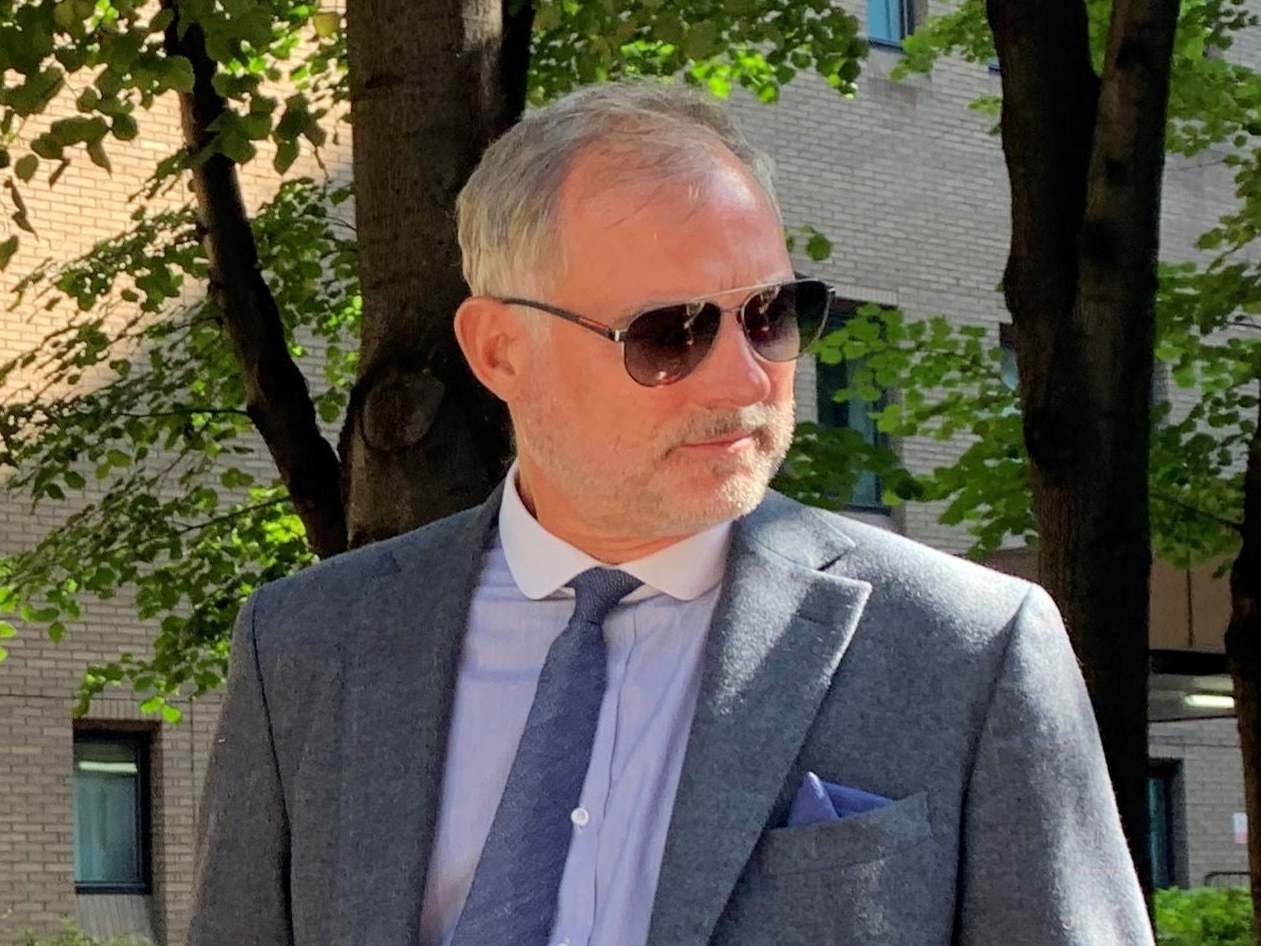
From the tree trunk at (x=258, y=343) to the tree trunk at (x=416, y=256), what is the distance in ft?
8.22

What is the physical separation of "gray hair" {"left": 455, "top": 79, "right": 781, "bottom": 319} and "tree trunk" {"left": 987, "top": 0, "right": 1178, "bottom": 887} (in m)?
5.00

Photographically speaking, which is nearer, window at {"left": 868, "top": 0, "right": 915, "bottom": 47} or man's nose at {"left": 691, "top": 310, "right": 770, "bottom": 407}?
man's nose at {"left": 691, "top": 310, "right": 770, "bottom": 407}

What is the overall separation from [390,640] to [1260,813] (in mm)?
8959

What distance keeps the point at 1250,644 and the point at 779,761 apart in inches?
340

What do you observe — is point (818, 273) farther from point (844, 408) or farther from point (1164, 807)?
point (1164, 807)

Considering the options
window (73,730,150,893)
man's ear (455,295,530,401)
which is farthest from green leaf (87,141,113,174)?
window (73,730,150,893)

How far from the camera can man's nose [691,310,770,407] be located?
9.23 ft

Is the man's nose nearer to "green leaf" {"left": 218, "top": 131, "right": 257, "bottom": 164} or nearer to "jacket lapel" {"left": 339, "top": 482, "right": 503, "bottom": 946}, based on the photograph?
"jacket lapel" {"left": 339, "top": 482, "right": 503, "bottom": 946}

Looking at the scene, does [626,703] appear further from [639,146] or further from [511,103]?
[511,103]

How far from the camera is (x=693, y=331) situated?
110 inches

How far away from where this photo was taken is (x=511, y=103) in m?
6.46

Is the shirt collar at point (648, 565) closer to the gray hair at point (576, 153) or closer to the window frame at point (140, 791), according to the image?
the gray hair at point (576, 153)

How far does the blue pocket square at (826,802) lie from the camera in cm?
261

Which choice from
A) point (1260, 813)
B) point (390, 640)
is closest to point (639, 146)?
point (390, 640)
